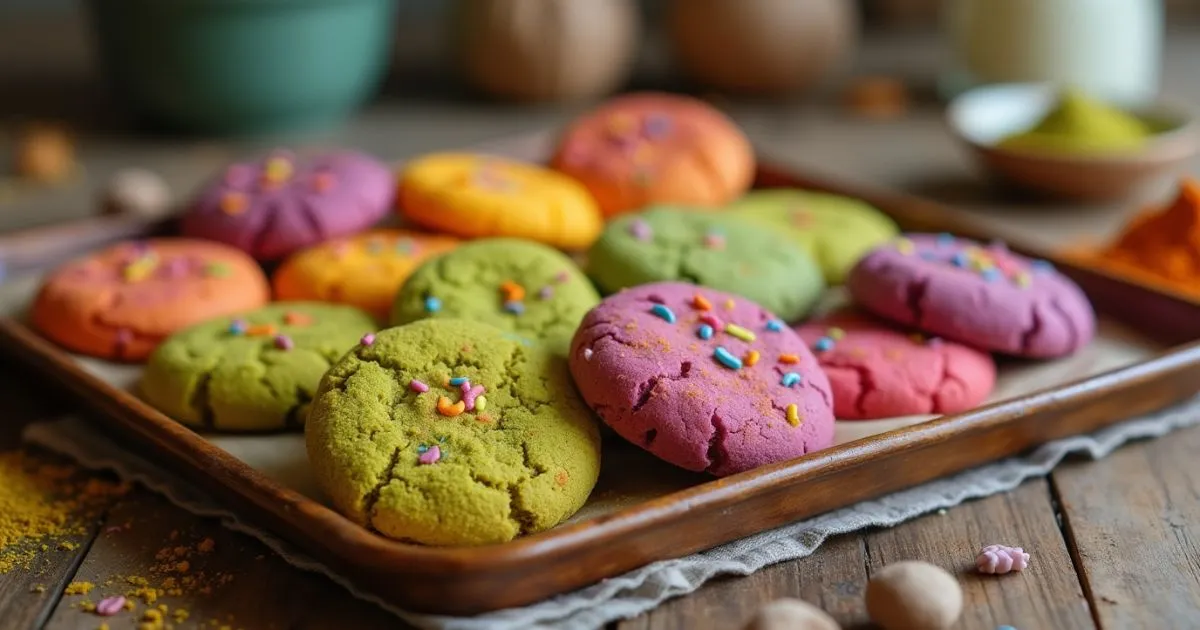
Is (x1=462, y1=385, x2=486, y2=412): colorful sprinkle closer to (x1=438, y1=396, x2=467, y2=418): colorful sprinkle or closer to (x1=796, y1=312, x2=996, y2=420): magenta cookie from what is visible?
(x1=438, y1=396, x2=467, y2=418): colorful sprinkle

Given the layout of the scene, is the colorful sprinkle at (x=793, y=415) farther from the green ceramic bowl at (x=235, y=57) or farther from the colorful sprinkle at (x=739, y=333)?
the green ceramic bowl at (x=235, y=57)

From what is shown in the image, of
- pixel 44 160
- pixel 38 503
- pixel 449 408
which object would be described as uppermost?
pixel 449 408

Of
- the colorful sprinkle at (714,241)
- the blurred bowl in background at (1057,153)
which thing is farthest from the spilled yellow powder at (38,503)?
the blurred bowl in background at (1057,153)

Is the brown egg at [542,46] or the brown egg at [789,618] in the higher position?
the brown egg at [789,618]

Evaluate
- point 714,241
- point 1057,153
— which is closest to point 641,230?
point 714,241

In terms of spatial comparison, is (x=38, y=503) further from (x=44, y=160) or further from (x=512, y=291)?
(x=44, y=160)

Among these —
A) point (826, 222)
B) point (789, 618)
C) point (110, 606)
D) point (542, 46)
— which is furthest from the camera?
point (542, 46)
